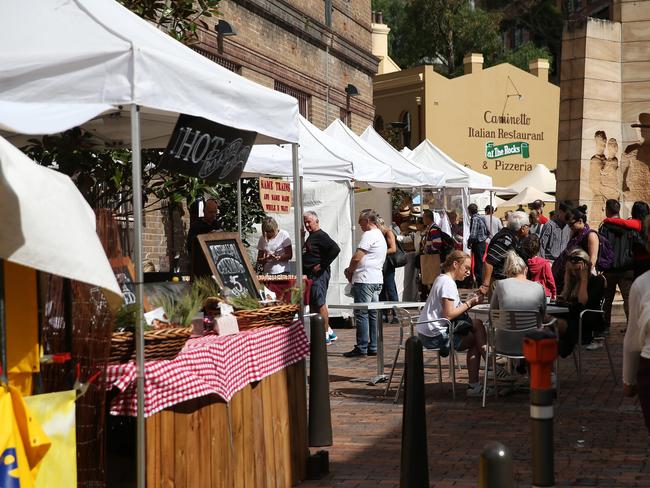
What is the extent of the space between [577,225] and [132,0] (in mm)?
7027

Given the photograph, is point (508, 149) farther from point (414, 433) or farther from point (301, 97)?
point (414, 433)

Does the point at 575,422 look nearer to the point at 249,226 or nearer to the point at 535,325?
the point at 535,325

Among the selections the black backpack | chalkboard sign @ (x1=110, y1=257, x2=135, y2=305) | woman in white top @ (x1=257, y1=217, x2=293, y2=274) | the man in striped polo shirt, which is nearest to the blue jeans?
woman in white top @ (x1=257, y1=217, x2=293, y2=274)

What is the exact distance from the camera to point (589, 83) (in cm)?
2039

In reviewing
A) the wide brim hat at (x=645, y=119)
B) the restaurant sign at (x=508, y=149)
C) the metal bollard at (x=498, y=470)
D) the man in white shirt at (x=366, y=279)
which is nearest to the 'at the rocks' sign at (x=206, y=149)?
the metal bollard at (x=498, y=470)

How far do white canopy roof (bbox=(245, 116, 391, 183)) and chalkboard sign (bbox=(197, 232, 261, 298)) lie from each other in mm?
4359

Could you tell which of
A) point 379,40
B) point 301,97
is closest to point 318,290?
point 301,97

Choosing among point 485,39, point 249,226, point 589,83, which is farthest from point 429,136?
point 249,226

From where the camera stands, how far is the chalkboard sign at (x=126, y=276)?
6.40 meters

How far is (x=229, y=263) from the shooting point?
26.9ft

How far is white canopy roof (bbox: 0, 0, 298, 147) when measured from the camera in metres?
5.76

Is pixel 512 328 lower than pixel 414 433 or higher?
higher

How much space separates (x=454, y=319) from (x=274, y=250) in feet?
15.6

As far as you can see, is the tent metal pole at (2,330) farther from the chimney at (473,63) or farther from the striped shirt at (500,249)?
the chimney at (473,63)
